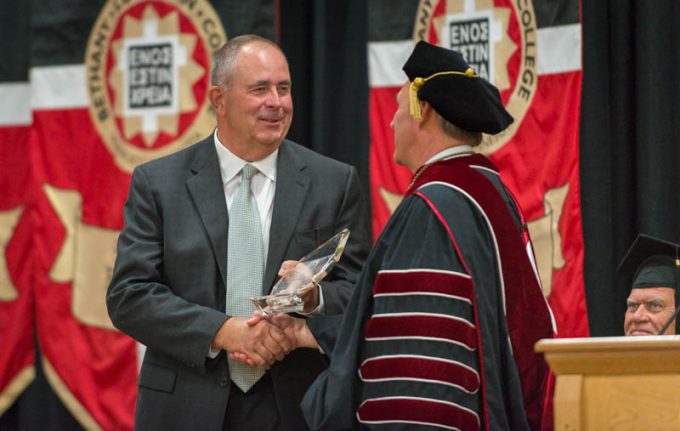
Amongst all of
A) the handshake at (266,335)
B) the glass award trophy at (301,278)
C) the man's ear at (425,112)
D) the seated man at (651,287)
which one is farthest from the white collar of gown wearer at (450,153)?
the seated man at (651,287)

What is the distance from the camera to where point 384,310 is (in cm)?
328

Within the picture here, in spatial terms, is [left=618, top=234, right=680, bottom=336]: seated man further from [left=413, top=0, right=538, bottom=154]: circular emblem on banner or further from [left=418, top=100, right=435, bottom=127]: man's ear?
[left=418, top=100, right=435, bottom=127]: man's ear

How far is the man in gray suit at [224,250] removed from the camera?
3.76 metres

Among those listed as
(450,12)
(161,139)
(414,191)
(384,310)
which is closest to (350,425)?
(384,310)

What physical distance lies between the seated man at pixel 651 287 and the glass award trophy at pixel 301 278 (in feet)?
6.04

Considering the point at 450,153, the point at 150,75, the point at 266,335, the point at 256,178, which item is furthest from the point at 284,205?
the point at 150,75

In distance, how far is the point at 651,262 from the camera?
4.92 metres

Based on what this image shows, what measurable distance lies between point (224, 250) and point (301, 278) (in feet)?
1.39

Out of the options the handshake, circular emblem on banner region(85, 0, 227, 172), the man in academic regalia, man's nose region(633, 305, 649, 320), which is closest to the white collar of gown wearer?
the man in academic regalia

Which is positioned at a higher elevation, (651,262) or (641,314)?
(651,262)

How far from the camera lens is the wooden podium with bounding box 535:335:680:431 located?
2.75 m

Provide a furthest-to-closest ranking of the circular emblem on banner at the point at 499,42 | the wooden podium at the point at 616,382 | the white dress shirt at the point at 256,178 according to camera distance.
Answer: the circular emblem on banner at the point at 499,42, the white dress shirt at the point at 256,178, the wooden podium at the point at 616,382

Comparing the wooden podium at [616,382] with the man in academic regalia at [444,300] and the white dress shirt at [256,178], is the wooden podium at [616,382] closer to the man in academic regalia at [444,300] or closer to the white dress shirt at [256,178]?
the man in academic regalia at [444,300]

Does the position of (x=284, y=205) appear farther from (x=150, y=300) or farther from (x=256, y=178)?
(x=150, y=300)
